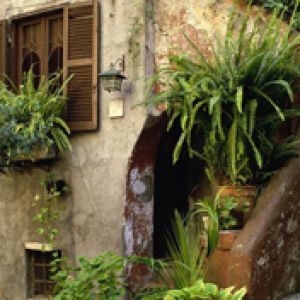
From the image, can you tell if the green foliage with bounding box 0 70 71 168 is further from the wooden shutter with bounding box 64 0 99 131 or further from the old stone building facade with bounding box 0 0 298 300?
the old stone building facade with bounding box 0 0 298 300

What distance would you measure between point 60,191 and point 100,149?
0.78 m

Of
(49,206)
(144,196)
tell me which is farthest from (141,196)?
(49,206)

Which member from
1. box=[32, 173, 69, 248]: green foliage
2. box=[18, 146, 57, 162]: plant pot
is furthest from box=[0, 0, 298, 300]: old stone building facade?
box=[18, 146, 57, 162]: plant pot

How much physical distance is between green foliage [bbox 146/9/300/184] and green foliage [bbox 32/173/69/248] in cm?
194

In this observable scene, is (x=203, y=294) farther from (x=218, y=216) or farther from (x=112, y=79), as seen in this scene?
(x=112, y=79)

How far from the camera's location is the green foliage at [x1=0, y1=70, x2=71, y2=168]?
690 cm

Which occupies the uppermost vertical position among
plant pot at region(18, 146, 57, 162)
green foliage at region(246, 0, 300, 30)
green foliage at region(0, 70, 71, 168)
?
green foliage at region(246, 0, 300, 30)

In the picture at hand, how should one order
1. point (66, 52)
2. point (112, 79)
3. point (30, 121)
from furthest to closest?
point (66, 52)
point (30, 121)
point (112, 79)

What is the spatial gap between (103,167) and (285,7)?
9.21ft

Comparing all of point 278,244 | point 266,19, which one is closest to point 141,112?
point 266,19

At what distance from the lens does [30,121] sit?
711cm

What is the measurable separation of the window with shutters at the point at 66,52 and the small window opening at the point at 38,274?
179 cm

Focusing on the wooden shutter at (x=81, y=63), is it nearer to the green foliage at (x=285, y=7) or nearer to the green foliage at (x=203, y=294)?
Answer: the green foliage at (x=285, y=7)

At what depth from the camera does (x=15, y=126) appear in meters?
6.95
